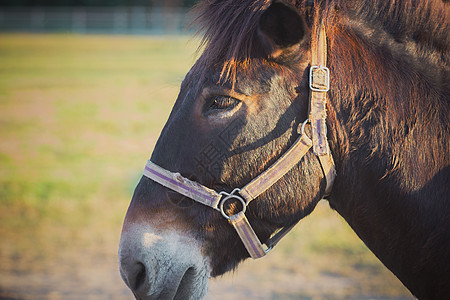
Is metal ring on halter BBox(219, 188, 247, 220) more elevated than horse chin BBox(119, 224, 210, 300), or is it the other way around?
metal ring on halter BBox(219, 188, 247, 220)

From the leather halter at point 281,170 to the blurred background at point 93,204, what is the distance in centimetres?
74

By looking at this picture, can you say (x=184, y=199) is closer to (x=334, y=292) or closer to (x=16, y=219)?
(x=334, y=292)

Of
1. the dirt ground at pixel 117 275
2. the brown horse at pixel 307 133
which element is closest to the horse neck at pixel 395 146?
the brown horse at pixel 307 133

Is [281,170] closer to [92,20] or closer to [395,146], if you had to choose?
[395,146]

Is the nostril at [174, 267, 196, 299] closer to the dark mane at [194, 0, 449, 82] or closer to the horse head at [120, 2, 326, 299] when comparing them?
the horse head at [120, 2, 326, 299]

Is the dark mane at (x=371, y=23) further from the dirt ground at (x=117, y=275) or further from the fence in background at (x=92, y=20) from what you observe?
the fence in background at (x=92, y=20)

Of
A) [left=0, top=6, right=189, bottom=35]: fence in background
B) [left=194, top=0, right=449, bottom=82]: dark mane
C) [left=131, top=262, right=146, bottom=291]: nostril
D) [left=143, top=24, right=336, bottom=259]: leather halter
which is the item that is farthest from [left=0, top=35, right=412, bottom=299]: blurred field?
[left=0, top=6, right=189, bottom=35]: fence in background

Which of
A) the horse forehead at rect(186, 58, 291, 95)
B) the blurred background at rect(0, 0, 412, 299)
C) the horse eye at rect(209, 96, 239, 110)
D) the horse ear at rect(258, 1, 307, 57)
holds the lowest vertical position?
the blurred background at rect(0, 0, 412, 299)

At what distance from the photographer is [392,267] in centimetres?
184

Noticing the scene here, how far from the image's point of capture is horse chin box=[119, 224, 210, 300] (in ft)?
5.64

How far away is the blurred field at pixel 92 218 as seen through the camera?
4582mm

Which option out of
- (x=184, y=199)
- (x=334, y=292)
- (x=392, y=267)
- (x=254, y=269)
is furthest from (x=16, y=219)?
(x=392, y=267)

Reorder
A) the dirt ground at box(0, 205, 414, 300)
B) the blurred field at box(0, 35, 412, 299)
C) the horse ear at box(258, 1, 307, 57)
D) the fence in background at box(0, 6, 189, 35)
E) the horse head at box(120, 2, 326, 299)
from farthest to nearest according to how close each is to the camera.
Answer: the fence in background at box(0, 6, 189, 35) < the blurred field at box(0, 35, 412, 299) < the dirt ground at box(0, 205, 414, 300) < the horse head at box(120, 2, 326, 299) < the horse ear at box(258, 1, 307, 57)

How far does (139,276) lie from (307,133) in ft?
2.95
